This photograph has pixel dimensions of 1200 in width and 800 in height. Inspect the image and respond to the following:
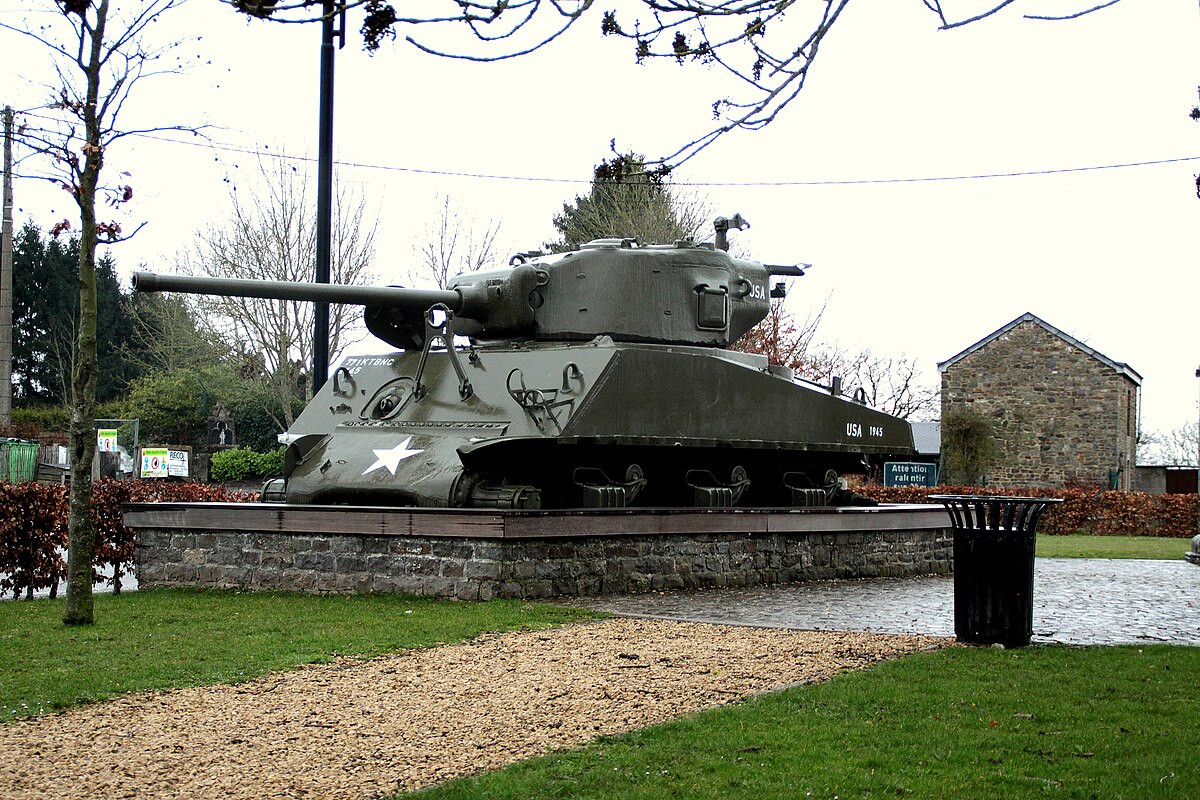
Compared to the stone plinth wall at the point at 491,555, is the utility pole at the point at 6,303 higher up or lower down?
higher up

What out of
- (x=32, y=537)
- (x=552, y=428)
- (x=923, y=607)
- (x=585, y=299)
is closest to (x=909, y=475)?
(x=585, y=299)

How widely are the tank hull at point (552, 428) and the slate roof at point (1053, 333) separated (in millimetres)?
30368

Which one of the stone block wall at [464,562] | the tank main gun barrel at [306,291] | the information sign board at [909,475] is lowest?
the stone block wall at [464,562]

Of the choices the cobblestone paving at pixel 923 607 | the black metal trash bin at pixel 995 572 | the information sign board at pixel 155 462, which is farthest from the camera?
the information sign board at pixel 155 462

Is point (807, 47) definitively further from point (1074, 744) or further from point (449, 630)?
point (449, 630)

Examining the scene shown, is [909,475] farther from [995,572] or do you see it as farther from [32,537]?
[995,572]

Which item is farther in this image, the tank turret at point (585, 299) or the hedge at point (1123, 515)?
the hedge at point (1123, 515)

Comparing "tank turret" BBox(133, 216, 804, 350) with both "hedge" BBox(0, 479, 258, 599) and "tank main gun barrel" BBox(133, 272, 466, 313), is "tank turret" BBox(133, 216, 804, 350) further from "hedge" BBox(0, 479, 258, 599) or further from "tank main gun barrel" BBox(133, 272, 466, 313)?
"hedge" BBox(0, 479, 258, 599)

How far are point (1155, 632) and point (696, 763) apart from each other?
646cm

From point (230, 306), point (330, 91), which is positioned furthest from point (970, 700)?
point (230, 306)

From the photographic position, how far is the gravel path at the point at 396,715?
582cm

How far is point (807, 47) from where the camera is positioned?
238 inches

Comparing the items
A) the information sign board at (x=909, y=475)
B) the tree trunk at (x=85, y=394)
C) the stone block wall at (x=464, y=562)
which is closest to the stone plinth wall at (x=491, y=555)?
the stone block wall at (x=464, y=562)

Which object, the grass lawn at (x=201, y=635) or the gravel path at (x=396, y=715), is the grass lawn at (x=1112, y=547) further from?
the gravel path at (x=396, y=715)
